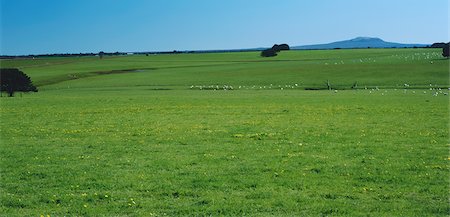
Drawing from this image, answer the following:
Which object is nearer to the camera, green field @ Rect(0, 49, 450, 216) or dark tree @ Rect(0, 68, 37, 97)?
green field @ Rect(0, 49, 450, 216)

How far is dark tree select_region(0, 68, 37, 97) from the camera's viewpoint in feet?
212

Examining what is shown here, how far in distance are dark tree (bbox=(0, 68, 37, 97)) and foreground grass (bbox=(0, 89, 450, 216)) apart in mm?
38855

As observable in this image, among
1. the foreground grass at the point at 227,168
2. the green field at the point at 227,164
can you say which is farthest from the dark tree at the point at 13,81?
the foreground grass at the point at 227,168

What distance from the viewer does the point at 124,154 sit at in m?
18.8

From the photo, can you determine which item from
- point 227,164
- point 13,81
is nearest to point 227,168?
point 227,164

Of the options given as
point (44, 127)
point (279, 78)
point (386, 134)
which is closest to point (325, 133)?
point (386, 134)

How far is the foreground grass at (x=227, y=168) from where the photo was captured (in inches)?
475

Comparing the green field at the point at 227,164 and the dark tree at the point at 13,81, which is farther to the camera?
the dark tree at the point at 13,81

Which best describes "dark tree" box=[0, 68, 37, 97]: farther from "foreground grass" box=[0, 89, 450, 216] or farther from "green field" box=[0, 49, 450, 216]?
"foreground grass" box=[0, 89, 450, 216]

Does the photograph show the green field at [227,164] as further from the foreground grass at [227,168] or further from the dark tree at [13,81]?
the dark tree at [13,81]

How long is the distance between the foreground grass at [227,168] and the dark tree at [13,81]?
3886 centimetres

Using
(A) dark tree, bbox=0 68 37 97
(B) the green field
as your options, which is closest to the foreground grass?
(B) the green field

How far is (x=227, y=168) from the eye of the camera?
52.3ft

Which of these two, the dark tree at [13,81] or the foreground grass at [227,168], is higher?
the dark tree at [13,81]
